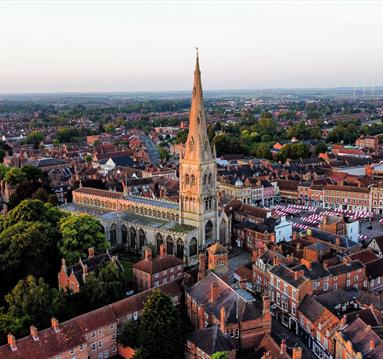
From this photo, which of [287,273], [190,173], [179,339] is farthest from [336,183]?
[179,339]

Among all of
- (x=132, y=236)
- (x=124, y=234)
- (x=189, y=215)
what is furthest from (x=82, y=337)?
(x=124, y=234)

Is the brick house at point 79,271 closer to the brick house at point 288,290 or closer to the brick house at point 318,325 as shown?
the brick house at point 288,290

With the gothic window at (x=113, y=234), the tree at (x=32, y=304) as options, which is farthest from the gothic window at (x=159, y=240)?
the tree at (x=32, y=304)

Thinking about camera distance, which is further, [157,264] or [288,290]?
[157,264]

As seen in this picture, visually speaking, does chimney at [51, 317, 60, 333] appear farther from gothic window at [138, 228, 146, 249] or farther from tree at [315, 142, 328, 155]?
tree at [315, 142, 328, 155]

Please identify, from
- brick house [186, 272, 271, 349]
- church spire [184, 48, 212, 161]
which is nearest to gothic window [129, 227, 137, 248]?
church spire [184, 48, 212, 161]

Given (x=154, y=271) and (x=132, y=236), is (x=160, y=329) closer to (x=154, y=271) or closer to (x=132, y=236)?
(x=154, y=271)
